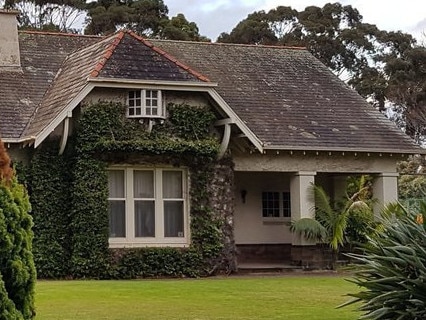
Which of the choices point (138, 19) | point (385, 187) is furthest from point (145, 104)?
point (138, 19)

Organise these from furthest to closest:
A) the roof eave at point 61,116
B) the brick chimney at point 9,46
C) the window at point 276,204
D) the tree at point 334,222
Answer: the window at point 276,204
the brick chimney at point 9,46
the tree at point 334,222
the roof eave at point 61,116

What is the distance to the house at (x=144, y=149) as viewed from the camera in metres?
22.2

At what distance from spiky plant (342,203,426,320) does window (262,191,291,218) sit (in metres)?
16.8

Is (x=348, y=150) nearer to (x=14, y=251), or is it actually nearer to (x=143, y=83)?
(x=143, y=83)

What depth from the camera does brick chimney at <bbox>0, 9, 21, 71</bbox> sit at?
2559cm

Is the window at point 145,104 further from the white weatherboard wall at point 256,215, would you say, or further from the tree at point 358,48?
the tree at point 358,48

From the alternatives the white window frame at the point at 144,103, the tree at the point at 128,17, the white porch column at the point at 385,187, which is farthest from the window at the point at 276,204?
the tree at the point at 128,17

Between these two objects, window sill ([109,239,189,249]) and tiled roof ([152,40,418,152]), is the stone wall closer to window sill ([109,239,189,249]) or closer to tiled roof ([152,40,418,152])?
window sill ([109,239,189,249])

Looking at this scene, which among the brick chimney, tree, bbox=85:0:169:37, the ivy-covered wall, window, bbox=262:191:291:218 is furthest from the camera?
tree, bbox=85:0:169:37

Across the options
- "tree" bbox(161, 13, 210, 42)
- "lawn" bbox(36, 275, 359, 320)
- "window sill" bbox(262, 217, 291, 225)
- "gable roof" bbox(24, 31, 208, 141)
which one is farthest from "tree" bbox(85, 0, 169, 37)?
"lawn" bbox(36, 275, 359, 320)

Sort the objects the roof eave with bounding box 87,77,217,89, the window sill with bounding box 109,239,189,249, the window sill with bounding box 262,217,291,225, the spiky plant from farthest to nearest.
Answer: the window sill with bounding box 262,217,291,225 → the window sill with bounding box 109,239,189,249 → the roof eave with bounding box 87,77,217,89 → the spiky plant

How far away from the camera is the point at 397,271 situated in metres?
10.8

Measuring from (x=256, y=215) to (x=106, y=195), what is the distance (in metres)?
6.99

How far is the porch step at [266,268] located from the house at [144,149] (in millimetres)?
454
